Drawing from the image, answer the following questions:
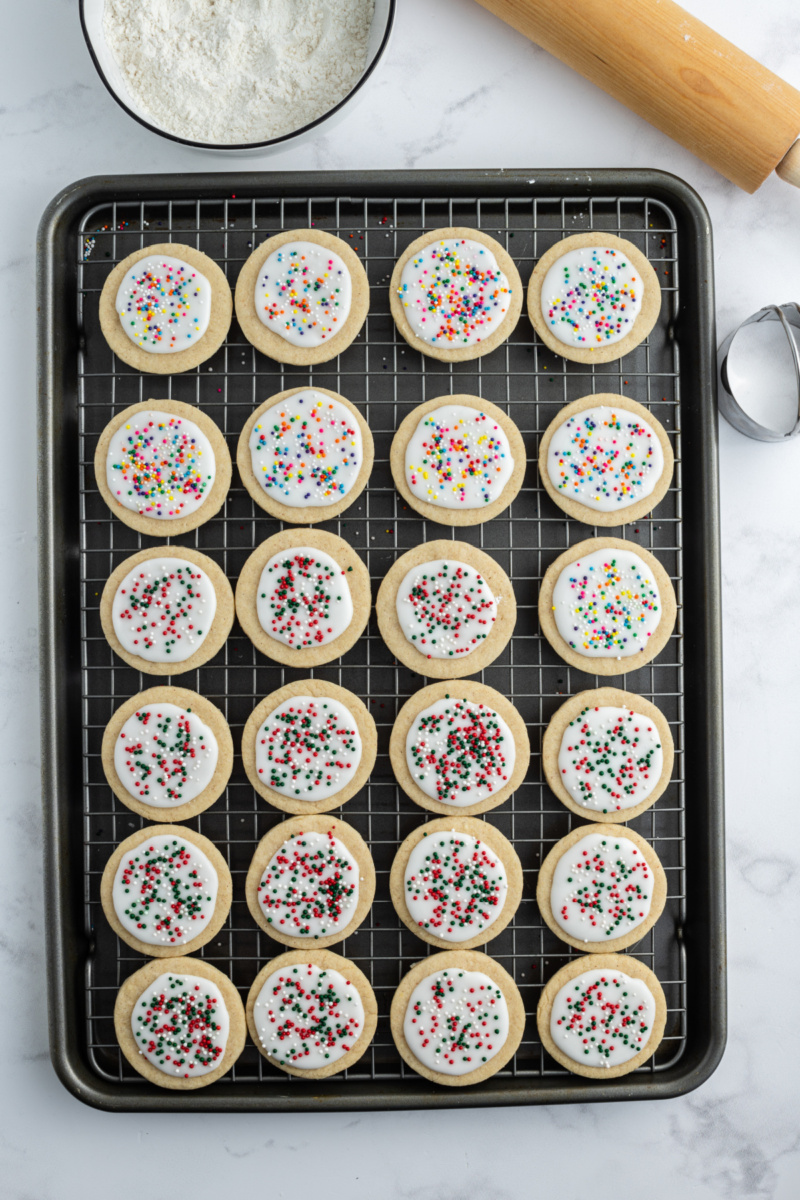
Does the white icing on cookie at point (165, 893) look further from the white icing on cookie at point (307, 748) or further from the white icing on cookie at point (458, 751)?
the white icing on cookie at point (458, 751)

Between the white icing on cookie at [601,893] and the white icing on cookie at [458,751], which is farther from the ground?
the white icing on cookie at [458,751]

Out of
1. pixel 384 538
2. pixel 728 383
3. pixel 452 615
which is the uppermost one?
pixel 728 383

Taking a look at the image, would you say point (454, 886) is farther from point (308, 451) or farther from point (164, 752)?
point (308, 451)

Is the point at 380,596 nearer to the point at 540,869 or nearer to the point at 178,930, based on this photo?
the point at 540,869

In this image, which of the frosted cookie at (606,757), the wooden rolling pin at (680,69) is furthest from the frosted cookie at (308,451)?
the wooden rolling pin at (680,69)

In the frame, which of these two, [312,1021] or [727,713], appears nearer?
[312,1021]


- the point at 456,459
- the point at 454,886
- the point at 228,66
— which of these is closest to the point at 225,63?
the point at 228,66
